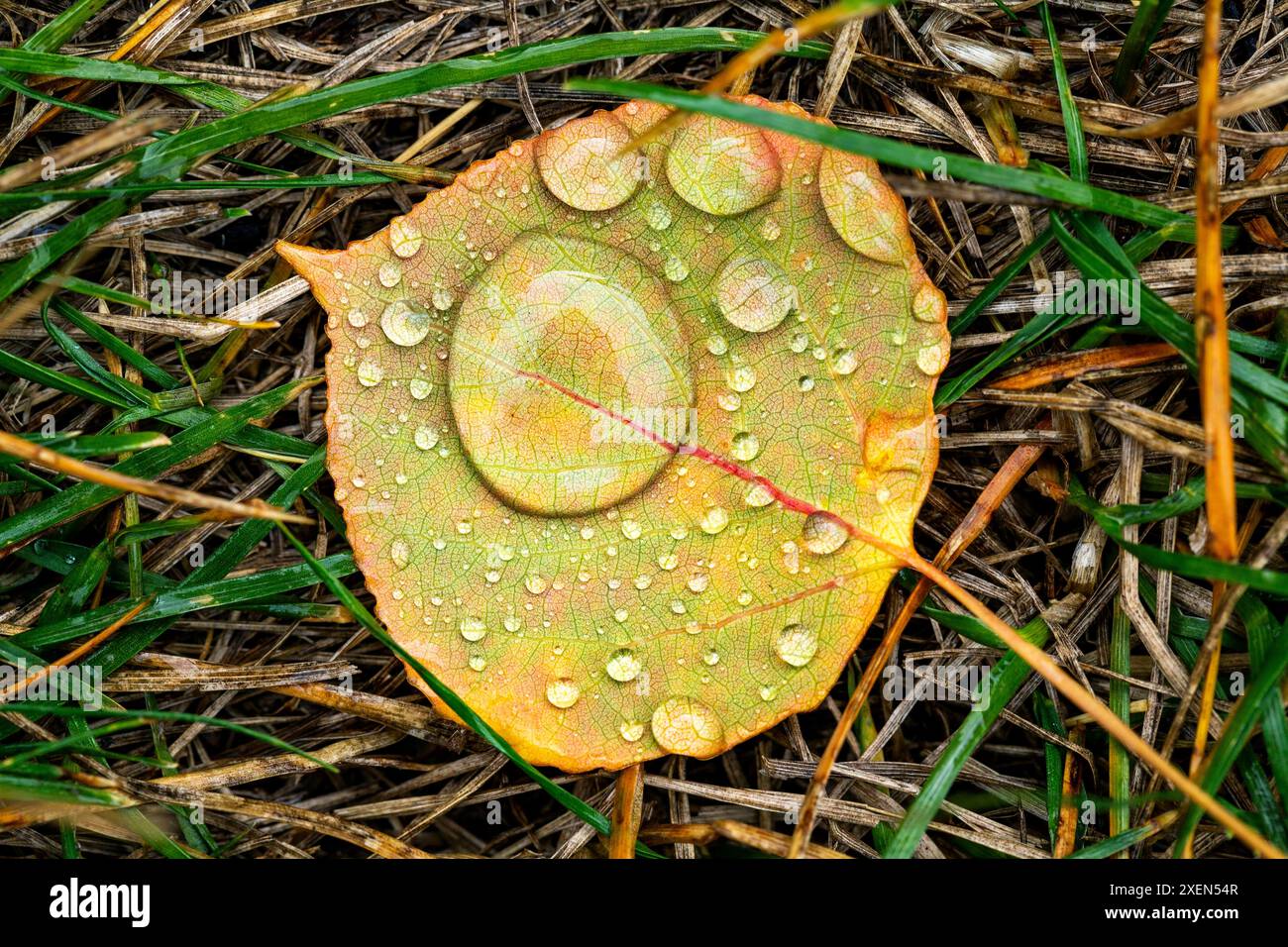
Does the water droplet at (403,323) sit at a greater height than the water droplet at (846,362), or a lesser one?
greater

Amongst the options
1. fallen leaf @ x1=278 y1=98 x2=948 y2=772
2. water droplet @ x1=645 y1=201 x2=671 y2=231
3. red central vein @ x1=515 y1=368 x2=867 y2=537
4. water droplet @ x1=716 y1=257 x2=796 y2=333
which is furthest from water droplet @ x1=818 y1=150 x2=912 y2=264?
red central vein @ x1=515 y1=368 x2=867 y2=537

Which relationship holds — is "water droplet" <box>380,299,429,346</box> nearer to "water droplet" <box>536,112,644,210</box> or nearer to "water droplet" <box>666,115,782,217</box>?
"water droplet" <box>536,112,644,210</box>

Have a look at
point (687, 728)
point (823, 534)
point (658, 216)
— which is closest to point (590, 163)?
point (658, 216)

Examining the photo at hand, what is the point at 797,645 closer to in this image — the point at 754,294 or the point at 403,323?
the point at 754,294

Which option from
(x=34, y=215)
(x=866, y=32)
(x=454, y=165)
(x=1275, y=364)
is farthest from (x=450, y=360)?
(x=1275, y=364)

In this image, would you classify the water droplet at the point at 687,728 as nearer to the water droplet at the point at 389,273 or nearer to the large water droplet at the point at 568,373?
the large water droplet at the point at 568,373

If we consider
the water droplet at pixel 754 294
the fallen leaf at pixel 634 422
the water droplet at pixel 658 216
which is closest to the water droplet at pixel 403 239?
the fallen leaf at pixel 634 422
